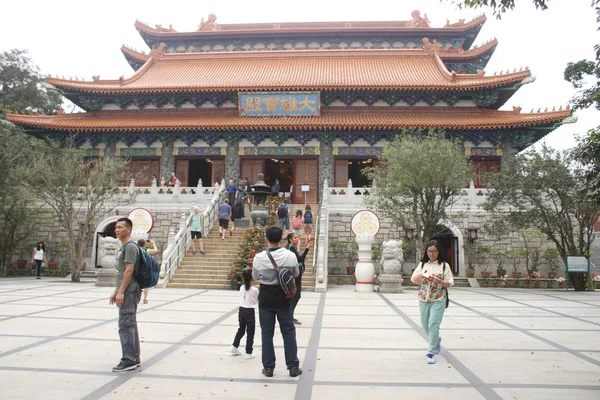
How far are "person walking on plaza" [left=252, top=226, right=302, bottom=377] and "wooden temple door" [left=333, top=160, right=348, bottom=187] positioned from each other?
17.4 metres

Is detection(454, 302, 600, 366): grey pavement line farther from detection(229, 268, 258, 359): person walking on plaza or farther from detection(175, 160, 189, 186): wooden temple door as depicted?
detection(175, 160, 189, 186): wooden temple door

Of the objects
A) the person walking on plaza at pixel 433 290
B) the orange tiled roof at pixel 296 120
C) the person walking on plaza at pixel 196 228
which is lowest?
the person walking on plaza at pixel 433 290

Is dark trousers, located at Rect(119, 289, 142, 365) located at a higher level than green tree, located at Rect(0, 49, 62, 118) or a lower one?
lower

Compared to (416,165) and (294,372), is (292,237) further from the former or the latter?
(416,165)

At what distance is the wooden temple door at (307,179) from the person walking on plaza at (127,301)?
1711 centimetres

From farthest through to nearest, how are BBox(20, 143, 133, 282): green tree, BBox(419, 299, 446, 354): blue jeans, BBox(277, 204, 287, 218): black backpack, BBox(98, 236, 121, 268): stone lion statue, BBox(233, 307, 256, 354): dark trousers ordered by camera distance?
BBox(277, 204, 287, 218): black backpack
BBox(20, 143, 133, 282): green tree
BBox(98, 236, 121, 268): stone lion statue
BBox(233, 307, 256, 354): dark trousers
BBox(419, 299, 446, 354): blue jeans

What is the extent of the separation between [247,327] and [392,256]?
8.36m

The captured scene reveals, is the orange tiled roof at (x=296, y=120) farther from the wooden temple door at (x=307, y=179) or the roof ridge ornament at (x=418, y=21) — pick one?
the roof ridge ornament at (x=418, y=21)

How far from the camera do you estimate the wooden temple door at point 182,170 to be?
22.3 meters

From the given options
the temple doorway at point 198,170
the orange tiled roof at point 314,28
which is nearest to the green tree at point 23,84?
the orange tiled roof at point 314,28

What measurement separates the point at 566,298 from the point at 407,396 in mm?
10209

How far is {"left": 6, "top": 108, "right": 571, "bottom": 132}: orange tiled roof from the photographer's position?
1958 centimetres

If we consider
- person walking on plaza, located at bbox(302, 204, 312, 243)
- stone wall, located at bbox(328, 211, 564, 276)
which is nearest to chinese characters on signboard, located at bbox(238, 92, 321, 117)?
stone wall, located at bbox(328, 211, 564, 276)

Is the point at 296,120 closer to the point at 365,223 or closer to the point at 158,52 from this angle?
the point at 365,223
